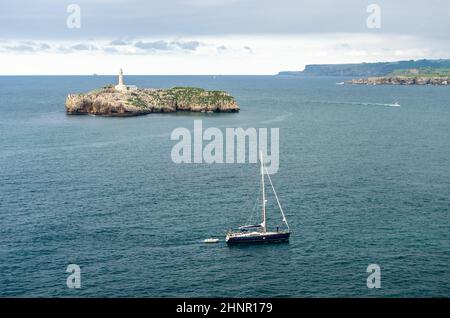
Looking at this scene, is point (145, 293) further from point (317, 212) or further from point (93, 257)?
point (317, 212)

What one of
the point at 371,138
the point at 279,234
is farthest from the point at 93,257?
the point at 371,138

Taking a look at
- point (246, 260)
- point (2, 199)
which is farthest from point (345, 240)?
point (2, 199)

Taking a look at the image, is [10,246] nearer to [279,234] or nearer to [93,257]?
[93,257]

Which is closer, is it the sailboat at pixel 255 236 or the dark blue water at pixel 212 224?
the dark blue water at pixel 212 224

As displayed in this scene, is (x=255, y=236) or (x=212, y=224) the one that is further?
(x=212, y=224)

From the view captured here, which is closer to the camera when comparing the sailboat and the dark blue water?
the dark blue water

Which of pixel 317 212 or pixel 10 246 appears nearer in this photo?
pixel 10 246

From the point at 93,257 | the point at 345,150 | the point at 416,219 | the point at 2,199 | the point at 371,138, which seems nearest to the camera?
the point at 93,257

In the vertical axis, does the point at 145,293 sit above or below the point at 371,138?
below

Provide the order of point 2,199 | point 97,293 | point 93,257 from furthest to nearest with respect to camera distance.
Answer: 1. point 2,199
2. point 93,257
3. point 97,293

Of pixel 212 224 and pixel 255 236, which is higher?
pixel 212 224
